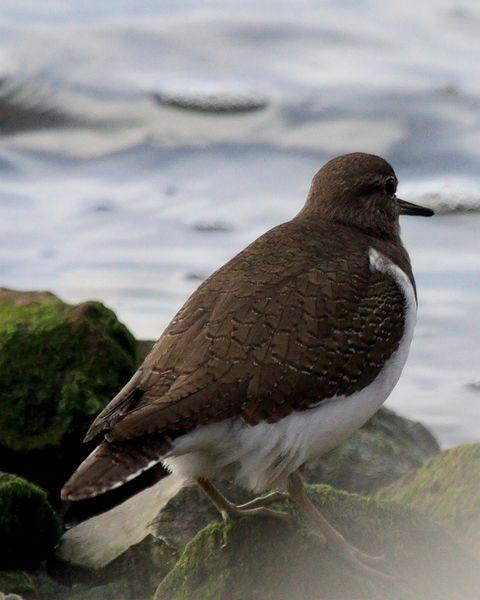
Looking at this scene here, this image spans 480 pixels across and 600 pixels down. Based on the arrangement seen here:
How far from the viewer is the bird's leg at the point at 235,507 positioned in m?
6.04

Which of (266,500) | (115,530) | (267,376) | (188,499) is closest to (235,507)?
(266,500)

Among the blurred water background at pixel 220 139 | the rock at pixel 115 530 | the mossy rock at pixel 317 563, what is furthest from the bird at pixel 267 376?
the blurred water background at pixel 220 139

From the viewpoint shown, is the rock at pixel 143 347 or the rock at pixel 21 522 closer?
the rock at pixel 21 522

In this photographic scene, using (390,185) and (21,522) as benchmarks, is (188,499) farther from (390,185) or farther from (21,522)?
(390,185)

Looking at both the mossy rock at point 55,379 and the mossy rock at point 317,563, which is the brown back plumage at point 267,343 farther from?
the mossy rock at point 55,379

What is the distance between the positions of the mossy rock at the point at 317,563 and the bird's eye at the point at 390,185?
200cm

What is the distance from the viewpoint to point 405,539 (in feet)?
19.5

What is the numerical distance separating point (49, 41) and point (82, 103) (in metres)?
1.48

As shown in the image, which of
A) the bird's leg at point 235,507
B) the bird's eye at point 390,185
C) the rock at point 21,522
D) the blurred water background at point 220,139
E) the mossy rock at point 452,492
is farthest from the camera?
the blurred water background at point 220,139

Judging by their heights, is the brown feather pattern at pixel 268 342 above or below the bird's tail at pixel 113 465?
above

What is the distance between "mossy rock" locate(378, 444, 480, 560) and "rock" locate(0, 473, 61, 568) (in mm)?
1981

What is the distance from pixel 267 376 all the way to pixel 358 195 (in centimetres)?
189

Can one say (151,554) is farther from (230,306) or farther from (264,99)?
(264,99)

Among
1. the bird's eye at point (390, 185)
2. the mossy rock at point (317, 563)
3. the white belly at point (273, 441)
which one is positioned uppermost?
the bird's eye at point (390, 185)
